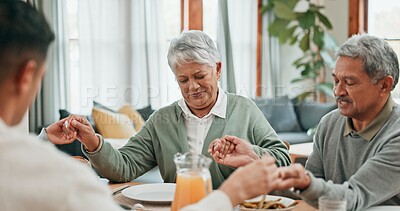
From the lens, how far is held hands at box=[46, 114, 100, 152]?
212 cm

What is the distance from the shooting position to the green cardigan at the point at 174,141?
7.39ft

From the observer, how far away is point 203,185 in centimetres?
146

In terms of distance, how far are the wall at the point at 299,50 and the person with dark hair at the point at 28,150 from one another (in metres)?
6.16

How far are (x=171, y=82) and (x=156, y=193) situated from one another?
4.23m

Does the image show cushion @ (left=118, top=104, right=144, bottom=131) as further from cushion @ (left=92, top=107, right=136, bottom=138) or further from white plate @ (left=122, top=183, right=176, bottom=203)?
white plate @ (left=122, top=183, right=176, bottom=203)

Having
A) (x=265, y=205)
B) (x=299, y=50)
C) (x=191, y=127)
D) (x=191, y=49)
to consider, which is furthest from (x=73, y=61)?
(x=265, y=205)

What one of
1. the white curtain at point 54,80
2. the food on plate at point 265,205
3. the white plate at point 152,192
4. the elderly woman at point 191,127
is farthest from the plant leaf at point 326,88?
the food on plate at point 265,205

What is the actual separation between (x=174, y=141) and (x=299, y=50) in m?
5.21

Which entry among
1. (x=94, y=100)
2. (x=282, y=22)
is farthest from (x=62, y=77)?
(x=282, y=22)

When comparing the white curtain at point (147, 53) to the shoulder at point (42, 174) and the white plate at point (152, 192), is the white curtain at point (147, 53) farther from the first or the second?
the shoulder at point (42, 174)

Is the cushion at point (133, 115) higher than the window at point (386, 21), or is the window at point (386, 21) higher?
the window at point (386, 21)

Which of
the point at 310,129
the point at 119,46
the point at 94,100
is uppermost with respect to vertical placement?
the point at 119,46

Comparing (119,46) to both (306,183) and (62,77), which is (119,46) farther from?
(306,183)

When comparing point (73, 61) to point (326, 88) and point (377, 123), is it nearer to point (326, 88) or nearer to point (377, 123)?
point (326, 88)
